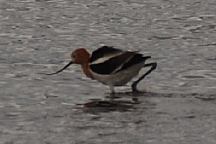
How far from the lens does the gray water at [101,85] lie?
809 cm

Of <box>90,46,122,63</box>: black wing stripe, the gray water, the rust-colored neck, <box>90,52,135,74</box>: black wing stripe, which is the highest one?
<box>90,46,122,63</box>: black wing stripe

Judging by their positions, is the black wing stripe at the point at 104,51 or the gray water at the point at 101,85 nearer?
the gray water at the point at 101,85

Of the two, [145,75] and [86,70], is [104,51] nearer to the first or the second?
[86,70]

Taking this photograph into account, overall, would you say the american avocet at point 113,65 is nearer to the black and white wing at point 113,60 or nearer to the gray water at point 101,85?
the black and white wing at point 113,60

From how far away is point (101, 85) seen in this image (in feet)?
33.5

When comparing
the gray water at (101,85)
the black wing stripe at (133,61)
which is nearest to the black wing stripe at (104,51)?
the black wing stripe at (133,61)

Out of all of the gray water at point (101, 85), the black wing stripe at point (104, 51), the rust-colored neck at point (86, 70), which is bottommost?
the gray water at point (101, 85)

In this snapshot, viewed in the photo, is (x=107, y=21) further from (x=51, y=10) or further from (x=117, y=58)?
(x=117, y=58)

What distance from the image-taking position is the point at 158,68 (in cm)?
1100

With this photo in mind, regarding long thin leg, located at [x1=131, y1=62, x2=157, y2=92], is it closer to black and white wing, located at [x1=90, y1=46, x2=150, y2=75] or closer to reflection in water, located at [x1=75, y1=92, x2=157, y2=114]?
reflection in water, located at [x1=75, y1=92, x2=157, y2=114]

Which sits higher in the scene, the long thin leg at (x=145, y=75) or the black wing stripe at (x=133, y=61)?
the black wing stripe at (x=133, y=61)

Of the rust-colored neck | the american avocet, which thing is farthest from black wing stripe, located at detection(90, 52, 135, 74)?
the rust-colored neck

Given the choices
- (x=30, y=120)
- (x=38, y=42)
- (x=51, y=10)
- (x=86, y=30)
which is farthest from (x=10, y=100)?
(x=51, y=10)

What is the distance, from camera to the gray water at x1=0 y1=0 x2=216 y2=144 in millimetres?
8094
